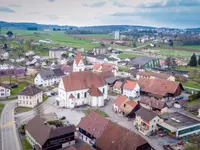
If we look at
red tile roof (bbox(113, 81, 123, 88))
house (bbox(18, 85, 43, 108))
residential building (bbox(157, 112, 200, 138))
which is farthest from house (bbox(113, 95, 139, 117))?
house (bbox(18, 85, 43, 108))

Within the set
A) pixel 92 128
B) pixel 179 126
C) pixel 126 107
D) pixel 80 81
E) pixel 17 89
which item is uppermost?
pixel 80 81

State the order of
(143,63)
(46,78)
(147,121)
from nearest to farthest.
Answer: (147,121) < (46,78) < (143,63)

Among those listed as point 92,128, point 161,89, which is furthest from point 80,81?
point 161,89

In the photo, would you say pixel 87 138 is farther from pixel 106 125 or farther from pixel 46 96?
pixel 46 96

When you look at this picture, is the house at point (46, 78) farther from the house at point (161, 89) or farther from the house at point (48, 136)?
the house at point (48, 136)

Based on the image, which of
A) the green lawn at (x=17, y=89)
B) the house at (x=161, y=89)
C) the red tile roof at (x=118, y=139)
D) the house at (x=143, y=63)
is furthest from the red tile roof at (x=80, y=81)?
the house at (x=143, y=63)

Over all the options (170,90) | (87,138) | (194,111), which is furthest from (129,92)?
(87,138)

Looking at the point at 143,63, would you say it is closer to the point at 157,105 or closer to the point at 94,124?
the point at 157,105
